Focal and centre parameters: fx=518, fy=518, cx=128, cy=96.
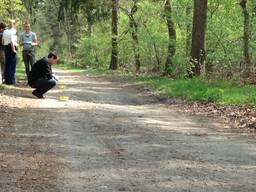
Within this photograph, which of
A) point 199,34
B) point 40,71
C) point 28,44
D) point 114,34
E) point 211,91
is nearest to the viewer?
point 40,71

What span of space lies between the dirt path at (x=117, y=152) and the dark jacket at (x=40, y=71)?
195 centimetres

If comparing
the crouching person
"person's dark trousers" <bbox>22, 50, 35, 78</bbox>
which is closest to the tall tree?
"person's dark trousers" <bbox>22, 50, 35, 78</bbox>

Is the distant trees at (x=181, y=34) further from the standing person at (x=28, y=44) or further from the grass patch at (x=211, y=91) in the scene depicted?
the standing person at (x=28, y=44)

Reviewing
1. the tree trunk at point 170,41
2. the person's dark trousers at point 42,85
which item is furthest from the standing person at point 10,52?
the tree trunk at point 170,41

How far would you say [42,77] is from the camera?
48.5ft

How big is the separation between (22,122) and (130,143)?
2869mm

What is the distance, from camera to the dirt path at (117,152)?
5.86 m

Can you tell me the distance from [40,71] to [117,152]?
25.3ft

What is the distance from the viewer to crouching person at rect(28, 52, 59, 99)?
14.6m

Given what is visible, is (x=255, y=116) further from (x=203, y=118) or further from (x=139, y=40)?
(x=139, y=40)

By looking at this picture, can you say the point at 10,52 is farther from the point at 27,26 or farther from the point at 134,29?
the point at 134,29

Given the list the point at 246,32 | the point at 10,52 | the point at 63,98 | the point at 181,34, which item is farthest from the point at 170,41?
the point at 63,98

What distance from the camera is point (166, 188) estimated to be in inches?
222

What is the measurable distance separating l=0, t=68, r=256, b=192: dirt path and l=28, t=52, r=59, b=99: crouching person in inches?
66.7
